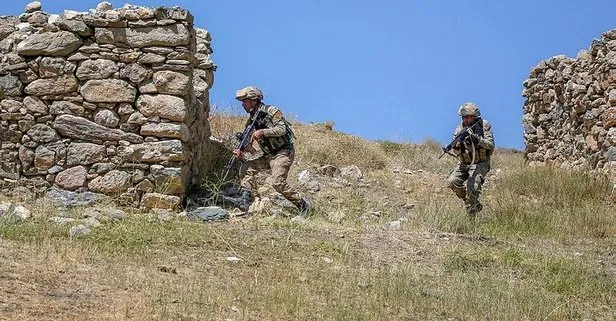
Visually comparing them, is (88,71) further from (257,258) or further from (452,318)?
(452,318)

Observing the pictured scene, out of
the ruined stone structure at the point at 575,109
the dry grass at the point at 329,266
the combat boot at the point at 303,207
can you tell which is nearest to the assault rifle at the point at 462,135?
the dry grass at the point at 329,266

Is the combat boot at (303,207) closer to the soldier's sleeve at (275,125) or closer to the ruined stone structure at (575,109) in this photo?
the soldier's sleeve at (275,125)

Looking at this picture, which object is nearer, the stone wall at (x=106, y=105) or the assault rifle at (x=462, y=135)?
the stone wall at (x=106, y=105)

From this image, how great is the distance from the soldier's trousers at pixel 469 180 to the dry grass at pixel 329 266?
0.61 ft

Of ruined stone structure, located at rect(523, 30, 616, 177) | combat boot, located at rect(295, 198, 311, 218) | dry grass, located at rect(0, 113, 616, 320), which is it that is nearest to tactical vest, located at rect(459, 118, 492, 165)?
dry grass, located at rect(0, 113, 616, 320)

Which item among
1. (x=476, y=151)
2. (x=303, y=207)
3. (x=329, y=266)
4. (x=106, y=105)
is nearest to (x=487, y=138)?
(x=476, y=151)

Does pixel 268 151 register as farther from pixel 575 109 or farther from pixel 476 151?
pixel 575 109

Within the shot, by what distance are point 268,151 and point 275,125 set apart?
0.34m

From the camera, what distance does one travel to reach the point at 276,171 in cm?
922

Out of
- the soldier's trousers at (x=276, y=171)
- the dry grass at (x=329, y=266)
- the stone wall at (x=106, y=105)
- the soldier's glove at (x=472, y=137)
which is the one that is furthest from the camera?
the soldier's trousers at (x=276, y=171)

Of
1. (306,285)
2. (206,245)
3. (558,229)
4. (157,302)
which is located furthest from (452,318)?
(558,229)

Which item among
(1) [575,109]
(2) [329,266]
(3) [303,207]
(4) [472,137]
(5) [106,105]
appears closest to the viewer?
(2) [329,266]

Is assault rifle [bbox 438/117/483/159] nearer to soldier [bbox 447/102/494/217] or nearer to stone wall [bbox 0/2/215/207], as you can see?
soldier [bbox 447/102/494/217]

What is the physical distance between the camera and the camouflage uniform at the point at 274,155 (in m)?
9.20
